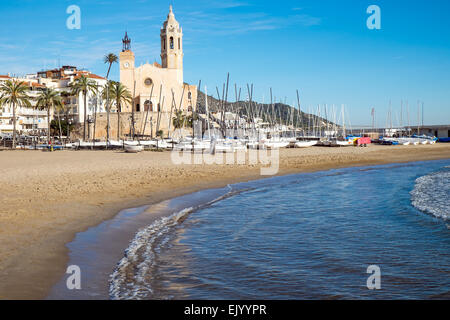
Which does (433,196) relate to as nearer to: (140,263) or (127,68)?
(140,263)

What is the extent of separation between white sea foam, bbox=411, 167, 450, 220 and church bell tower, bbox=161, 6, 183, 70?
79.3 meters

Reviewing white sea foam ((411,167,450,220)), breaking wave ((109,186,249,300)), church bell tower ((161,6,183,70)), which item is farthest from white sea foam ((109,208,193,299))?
church bell tower ((161,6,183,70))

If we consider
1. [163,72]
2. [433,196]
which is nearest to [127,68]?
[163,72]

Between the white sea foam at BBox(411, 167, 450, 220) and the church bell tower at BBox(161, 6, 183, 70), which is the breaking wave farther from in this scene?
the church bell tower at BBox(161, 6, 183, 70)

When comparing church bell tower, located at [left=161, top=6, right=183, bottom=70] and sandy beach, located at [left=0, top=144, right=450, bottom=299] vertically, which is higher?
church bell tower, located at [left=161, top=6, right=183, bottom=70]

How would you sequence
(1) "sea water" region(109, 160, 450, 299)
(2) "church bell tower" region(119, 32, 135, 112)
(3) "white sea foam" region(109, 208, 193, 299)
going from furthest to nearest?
(2) "church bell tower" region(119, 32, 135, 112)
(1) "sea water" region(109, 160, 450, 299)
(3) "white sea foam" region(109, 208, 193, 299)

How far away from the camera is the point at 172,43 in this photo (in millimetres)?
97500

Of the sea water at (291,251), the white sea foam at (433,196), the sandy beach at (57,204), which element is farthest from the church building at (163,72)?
the sea water at (291,251)

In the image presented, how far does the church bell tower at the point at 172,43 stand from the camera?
96312 millimetres

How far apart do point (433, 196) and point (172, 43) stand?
284ft

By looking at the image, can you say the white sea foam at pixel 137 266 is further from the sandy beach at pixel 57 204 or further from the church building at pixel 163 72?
the church building at pixel 163 72

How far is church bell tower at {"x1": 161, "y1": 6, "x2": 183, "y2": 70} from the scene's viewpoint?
9631 centimetres
